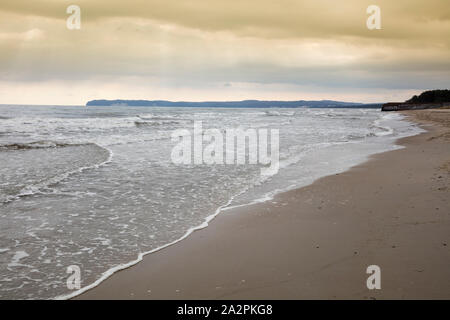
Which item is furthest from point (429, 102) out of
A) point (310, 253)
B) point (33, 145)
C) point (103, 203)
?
point (310, 253)

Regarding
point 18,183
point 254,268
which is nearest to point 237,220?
point 254,268

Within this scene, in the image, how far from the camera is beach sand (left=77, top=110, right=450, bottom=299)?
4008mm

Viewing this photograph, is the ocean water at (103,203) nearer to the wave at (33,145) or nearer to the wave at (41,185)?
the wave at (41,185)

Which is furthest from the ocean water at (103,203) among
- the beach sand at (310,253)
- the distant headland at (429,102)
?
the distant headland at (429,102)

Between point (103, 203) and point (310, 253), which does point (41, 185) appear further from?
point (310, 253)

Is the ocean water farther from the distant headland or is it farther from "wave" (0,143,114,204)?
Result: the distant headland

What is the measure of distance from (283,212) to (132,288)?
383 cm

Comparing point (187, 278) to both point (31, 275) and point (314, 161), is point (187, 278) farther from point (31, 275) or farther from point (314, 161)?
point (314, 161)

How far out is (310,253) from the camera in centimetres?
505

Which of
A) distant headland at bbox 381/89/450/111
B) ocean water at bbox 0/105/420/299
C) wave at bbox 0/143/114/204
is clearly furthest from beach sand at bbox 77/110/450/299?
distant headland at bbox 381/89/450/111

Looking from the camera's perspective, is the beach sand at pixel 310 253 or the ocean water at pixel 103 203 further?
the ocean water at pixel 103 203

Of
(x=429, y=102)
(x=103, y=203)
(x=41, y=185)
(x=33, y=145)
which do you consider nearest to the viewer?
(x=103, y=203)

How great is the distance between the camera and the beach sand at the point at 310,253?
13.1 ft

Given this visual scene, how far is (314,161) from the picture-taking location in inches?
563
